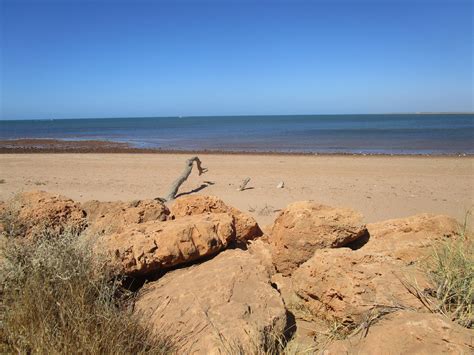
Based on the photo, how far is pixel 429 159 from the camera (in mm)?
19406

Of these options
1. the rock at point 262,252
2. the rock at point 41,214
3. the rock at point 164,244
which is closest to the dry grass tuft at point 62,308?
the rock at point 164,244

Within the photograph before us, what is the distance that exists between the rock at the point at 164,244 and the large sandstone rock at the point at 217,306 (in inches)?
6.7

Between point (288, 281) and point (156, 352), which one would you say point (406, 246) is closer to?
point (288, 281)

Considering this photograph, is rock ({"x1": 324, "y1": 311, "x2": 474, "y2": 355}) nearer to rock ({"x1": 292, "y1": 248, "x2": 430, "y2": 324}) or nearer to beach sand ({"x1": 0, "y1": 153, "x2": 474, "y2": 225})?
rock ({"x1": 292, "y1": 248, "x2": 430, "y2": 324})

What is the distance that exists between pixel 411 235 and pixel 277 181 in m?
9.39

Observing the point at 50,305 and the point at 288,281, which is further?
the point at 288,281

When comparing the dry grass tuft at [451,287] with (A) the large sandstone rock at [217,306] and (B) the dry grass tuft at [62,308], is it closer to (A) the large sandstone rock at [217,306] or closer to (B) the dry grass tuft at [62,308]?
(A) the large sandstone rock at [217,306]

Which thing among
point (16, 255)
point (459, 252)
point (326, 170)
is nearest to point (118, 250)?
point (16, 255)

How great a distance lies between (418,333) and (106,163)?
18709 millimetres

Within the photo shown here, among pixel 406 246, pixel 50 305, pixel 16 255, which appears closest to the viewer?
pixel 50 305

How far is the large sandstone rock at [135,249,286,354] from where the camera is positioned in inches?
99.0

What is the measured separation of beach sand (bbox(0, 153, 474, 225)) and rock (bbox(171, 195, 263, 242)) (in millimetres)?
3173

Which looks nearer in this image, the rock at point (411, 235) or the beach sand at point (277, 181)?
the rock at point (411, 235)

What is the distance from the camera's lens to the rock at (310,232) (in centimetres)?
383
